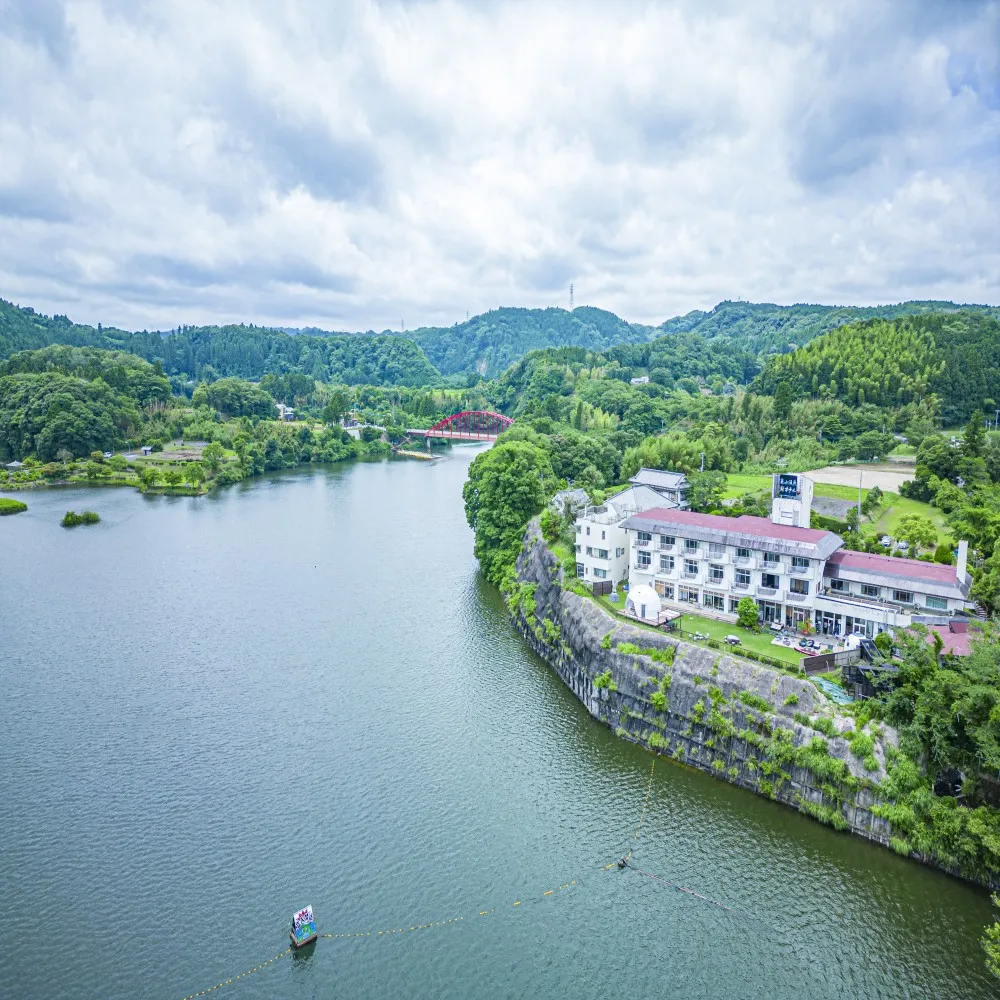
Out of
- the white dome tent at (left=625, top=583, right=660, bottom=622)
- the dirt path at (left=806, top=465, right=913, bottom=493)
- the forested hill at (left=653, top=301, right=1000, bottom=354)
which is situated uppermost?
the forested hill at (left=653, top=301, right=1000, bottom=354)

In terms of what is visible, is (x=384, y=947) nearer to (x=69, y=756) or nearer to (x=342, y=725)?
(x=342, y=725)

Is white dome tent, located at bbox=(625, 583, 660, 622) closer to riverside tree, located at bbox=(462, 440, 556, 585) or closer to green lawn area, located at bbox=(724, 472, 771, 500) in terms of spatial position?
riverside tree, located at bbox=(462, 440, 556, 585)

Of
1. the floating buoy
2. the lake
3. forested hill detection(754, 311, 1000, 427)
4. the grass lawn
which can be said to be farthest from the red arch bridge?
the floating buoy

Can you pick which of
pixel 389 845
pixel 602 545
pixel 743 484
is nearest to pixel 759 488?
pixel 743 484

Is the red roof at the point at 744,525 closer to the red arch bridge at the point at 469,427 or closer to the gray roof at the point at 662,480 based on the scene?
the gray roof at the point at 662,480

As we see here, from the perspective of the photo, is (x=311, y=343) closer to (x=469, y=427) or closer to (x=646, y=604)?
(x=469, y=427)
